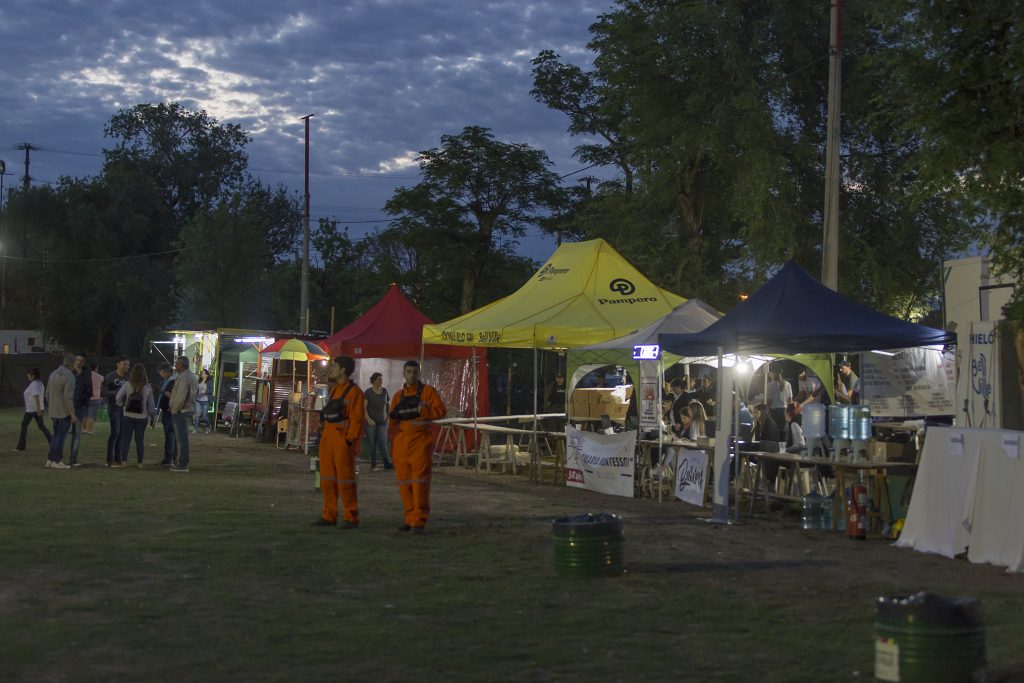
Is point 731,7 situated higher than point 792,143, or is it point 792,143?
point 731,7

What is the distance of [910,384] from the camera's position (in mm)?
20938

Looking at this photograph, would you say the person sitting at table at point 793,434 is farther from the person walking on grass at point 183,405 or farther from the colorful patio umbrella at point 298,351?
the colorful patio umbrella at point 298,351

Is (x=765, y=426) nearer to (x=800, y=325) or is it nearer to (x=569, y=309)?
(x=800, y=325)

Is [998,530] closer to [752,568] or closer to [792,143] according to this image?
[752,568]

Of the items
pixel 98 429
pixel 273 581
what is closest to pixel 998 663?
pixel 273 581

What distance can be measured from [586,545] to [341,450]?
4.00 m

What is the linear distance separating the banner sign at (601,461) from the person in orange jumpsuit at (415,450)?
530 cm

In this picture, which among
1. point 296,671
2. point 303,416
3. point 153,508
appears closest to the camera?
point 296,671

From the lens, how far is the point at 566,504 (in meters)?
16.3

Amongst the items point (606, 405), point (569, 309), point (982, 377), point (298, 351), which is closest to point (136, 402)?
point (569, 309)

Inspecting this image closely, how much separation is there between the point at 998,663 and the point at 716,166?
2779 cm

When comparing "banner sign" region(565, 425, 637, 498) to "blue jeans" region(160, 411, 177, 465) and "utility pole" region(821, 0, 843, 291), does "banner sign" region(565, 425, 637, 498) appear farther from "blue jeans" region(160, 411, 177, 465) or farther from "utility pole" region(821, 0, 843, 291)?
"blue jeans" region(160, 411, 177, 465)

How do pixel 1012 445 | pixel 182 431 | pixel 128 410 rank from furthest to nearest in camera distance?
pixel 182 431, pixel 128 410, pixel 1012 445

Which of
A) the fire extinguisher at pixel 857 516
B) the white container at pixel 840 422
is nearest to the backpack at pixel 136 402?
the white container at pixel 840 422
